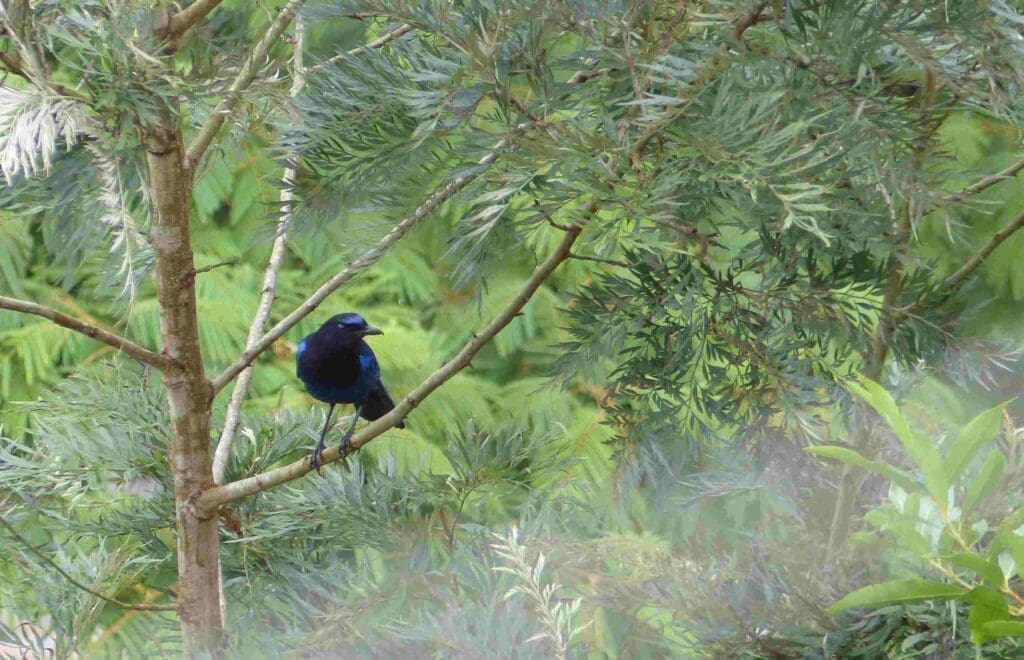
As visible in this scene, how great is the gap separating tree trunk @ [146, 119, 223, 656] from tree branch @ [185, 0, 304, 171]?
0.01 metres

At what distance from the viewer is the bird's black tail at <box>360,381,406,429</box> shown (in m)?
1.69

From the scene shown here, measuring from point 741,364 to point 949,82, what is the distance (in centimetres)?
22

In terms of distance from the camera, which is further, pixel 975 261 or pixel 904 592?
pixel 975 261

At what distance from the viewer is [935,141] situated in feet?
2.14

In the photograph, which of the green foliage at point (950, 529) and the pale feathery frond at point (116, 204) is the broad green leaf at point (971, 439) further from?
the pale feathery frond at point (116, 204)

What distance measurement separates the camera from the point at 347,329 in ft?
5.52

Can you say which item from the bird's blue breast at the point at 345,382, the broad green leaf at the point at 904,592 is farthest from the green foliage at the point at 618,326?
the bird's blue breast at the point at 345,382

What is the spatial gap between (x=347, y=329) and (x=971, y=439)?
133 centimetres

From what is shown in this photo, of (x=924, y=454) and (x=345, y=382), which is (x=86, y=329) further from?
(x=345, y=382)

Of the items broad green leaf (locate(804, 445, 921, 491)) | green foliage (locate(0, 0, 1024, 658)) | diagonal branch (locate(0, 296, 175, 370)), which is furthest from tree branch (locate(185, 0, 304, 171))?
broad green leaf (locate(804, 445, 921, 491))

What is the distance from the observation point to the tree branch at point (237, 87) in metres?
0.71

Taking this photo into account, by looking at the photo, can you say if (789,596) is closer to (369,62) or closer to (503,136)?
(503,136)

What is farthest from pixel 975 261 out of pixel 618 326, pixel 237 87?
pixel 237 87

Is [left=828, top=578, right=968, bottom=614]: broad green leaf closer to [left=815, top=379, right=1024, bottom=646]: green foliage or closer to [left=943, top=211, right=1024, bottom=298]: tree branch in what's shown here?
[left=815, top=379, right=1024, bottom=646]: green foliage
